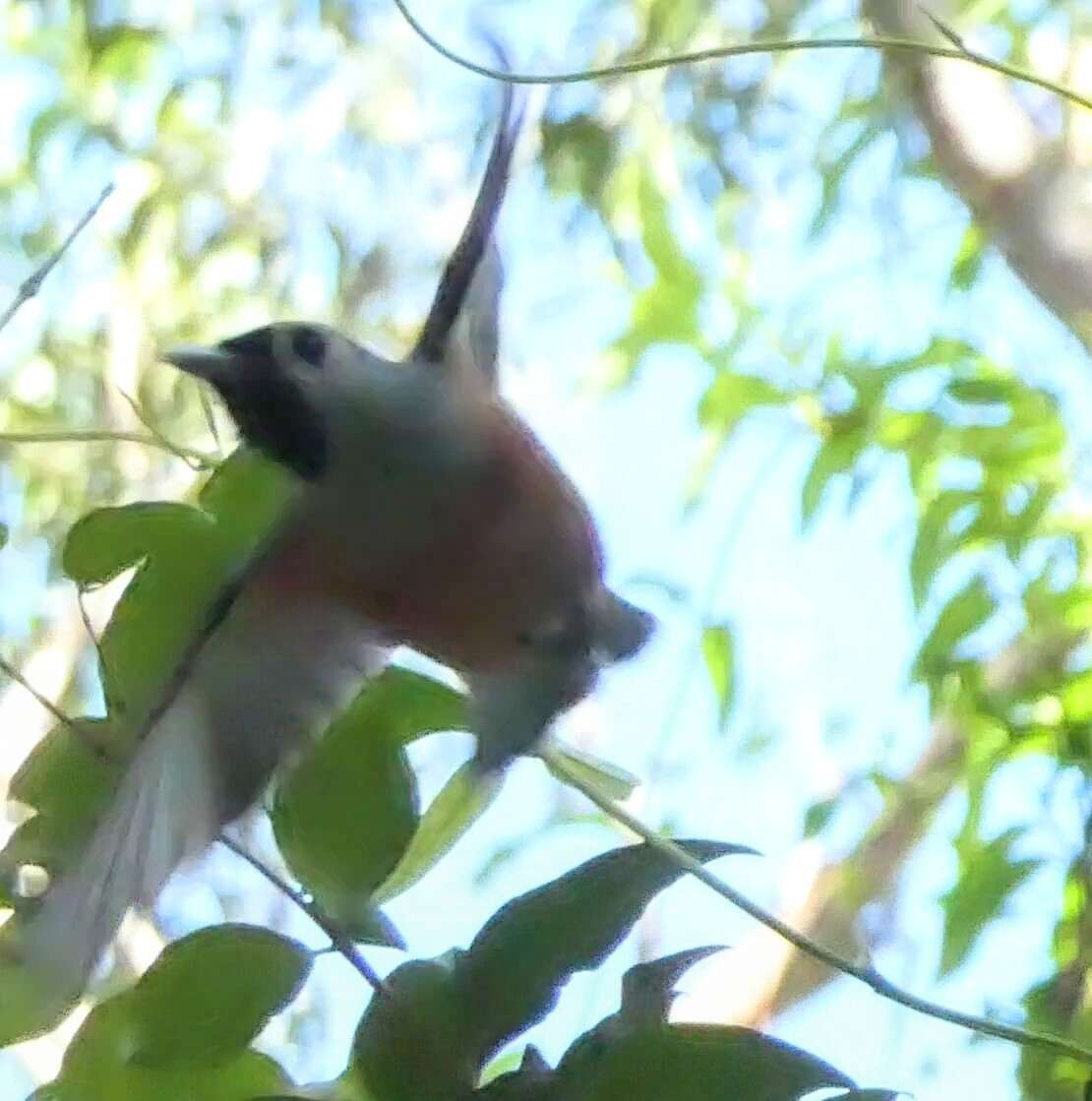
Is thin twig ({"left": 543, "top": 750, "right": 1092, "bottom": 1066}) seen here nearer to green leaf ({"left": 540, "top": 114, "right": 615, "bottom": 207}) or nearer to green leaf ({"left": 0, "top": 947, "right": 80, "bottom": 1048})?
green leaf ({"left": 0, "top": 947, "right": 80, "bottom": 1048})

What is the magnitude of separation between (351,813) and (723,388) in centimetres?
48

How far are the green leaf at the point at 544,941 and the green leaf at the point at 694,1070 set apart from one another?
25 mm

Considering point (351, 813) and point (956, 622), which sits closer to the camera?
point (351, 813)

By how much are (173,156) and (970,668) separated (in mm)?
734

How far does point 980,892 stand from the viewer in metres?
0.83

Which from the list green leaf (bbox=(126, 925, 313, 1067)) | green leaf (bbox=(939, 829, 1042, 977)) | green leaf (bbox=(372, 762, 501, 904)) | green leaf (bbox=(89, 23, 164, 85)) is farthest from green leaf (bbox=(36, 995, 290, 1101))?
green leaf (bbox=(89, 23, 164, 85))

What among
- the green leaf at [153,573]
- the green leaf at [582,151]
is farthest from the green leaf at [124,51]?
the green leaf at [153,573]

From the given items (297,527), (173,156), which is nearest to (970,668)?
(297,527)

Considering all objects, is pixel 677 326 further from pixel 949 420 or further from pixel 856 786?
pixel 856 786

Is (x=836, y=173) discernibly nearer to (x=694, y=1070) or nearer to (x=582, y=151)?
(x=582, y=151)

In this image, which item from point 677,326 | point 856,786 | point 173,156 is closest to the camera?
point 677,326

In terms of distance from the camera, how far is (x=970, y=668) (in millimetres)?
873

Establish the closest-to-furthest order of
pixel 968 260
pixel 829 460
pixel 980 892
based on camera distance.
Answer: pixel 980 892
pixel 829 460
pixel 968 260

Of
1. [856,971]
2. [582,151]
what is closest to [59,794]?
[856,971]
